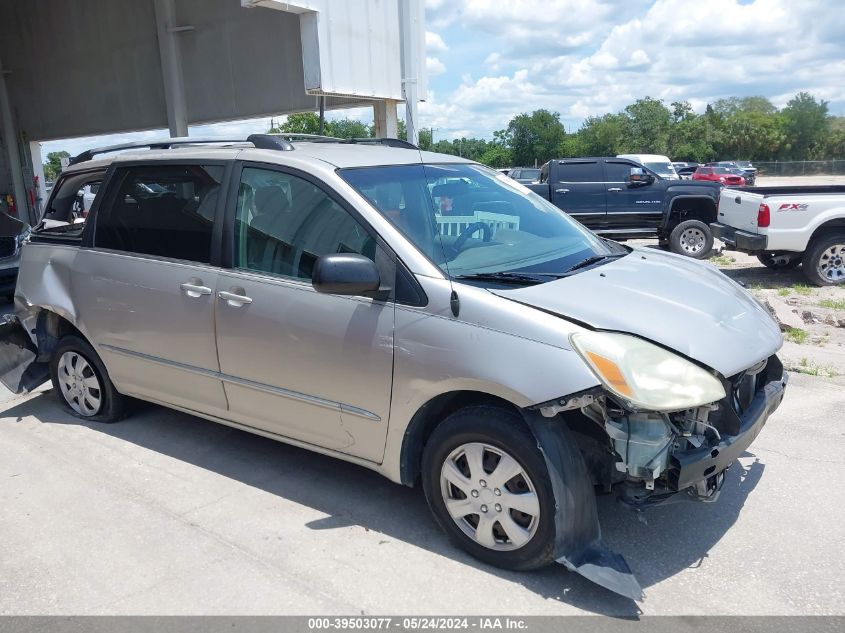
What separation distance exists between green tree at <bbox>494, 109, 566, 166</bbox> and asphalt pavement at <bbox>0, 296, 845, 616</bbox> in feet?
249

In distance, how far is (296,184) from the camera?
3787mm

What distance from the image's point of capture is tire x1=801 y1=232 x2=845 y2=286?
9.77m

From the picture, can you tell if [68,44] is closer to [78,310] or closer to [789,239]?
[78,310]

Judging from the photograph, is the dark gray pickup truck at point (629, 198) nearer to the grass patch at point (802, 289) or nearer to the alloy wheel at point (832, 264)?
the grass patch at point (802, 289)

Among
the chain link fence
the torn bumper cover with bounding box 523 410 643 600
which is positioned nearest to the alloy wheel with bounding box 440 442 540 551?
the torn bumper cover with bounding box 523 410 643 600

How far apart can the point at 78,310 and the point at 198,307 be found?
1.30 meters

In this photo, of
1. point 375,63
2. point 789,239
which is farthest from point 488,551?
point 375,63

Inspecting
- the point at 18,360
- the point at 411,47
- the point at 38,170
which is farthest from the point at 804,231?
the point at 38,170

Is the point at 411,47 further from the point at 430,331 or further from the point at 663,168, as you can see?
the point at 663,168

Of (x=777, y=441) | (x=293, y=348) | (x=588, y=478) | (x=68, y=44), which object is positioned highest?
(x=68, y=44)

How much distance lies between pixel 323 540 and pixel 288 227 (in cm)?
165

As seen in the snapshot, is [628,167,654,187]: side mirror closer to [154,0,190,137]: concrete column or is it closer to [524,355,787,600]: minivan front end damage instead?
[154,0,190,137]: concrete column

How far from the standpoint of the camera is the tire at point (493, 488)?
2.95 m

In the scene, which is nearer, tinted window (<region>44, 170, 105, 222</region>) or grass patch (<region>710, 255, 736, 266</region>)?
tinted window (<region>44, 170, 105, 222</region>)
